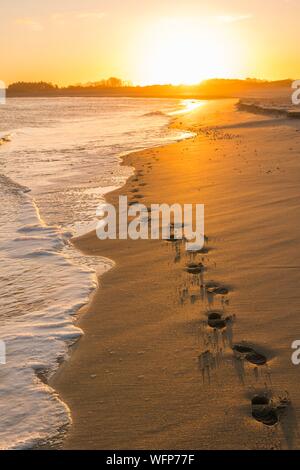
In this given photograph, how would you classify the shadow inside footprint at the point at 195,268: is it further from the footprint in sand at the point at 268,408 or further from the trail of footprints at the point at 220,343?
the footprint in sand at the point at 268,408

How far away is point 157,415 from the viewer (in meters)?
2.77

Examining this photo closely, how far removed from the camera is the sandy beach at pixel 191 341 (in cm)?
267

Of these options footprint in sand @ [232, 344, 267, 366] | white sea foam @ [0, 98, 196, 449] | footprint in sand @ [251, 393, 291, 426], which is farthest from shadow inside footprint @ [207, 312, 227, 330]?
white sea foam @ [0, 98, 196, 449]

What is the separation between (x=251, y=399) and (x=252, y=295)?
57.0 inches

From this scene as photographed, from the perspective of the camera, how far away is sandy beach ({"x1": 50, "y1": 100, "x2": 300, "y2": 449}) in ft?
8.77

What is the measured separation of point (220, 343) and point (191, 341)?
8.6 inches

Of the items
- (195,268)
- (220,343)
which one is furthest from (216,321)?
(195,268)

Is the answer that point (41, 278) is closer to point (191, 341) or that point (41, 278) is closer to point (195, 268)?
point (195, 268)

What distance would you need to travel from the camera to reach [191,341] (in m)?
3.51

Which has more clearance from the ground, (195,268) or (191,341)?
(195,268)

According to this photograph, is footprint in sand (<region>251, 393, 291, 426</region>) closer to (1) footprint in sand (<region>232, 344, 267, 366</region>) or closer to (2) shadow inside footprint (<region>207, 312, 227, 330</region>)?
(1) footprint in sand (<region>232, 344, 267, 366</region>)

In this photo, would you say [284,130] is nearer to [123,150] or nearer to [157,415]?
[123,150]

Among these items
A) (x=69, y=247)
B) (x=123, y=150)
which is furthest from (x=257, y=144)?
(x=69, y=247)

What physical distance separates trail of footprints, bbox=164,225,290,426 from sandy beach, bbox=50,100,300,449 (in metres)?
0.01
